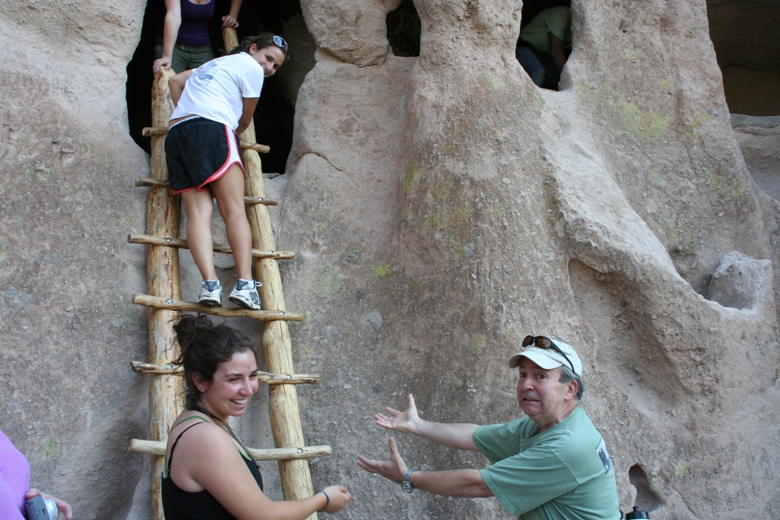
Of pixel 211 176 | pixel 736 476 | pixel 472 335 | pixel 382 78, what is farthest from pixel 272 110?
pixel 736 476

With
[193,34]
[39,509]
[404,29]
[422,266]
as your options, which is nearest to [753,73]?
[404,29]

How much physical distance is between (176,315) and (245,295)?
0.29 metres

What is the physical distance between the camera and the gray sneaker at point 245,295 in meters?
3.12

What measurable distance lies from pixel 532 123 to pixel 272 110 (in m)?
2.24

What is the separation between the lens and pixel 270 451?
118 inches

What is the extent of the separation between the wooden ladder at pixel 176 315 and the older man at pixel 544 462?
63 cm

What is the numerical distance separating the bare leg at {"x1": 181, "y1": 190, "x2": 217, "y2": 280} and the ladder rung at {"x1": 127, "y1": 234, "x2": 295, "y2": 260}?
145 millimetres

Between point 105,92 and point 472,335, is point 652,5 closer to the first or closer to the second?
point 472,335

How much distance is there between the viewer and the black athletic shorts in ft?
10.7

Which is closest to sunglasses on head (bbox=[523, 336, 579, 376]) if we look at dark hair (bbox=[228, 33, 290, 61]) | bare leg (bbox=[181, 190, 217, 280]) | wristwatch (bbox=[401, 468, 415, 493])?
wristwatch (bbox=[401, 468, 415, 493])

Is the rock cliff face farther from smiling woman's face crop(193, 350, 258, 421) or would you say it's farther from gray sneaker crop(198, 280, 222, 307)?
smiling woman's face crop(193, 350, 258, 421)

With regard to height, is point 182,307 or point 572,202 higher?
point 572,202

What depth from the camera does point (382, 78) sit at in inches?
163

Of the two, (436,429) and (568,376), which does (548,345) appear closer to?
(568,376)
